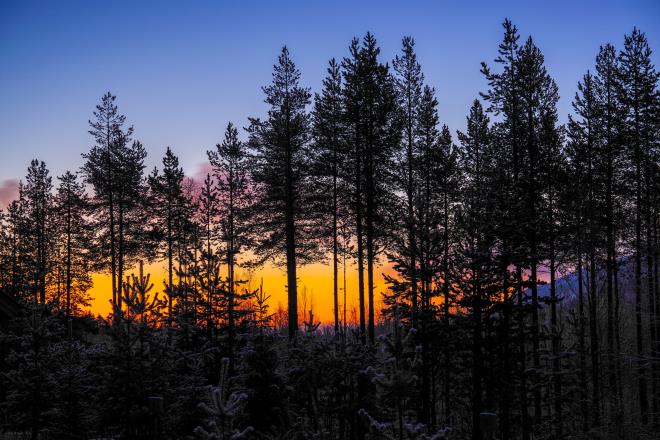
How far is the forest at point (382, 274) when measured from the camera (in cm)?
1188

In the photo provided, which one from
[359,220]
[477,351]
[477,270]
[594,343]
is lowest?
[594,343]

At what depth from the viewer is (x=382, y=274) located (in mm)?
18875

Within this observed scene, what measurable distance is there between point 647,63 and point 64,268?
4863 cm

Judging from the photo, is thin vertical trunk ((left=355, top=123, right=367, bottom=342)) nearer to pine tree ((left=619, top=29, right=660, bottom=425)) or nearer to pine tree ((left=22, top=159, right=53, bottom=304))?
pine tree ((left=619, top=29, right=660, bottom=425))

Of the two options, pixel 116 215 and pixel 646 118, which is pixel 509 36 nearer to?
pixel 646 118

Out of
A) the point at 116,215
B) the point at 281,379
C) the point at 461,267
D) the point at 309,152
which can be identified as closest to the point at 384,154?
the point at 309,152

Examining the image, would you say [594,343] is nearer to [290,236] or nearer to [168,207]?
[290,236]

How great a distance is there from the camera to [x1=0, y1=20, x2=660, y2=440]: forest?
11883mm

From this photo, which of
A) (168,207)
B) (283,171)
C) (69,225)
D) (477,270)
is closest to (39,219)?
(69,225)

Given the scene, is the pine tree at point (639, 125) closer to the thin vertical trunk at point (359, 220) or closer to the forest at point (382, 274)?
the forest at point (382, 274)

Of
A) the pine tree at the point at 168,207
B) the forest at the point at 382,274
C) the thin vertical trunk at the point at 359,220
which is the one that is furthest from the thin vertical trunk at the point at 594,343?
the pine tree at the point at 168,207

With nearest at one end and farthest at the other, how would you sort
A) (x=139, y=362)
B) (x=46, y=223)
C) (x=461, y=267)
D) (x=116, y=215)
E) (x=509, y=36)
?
(x=139, y=362)
(x=461, y=267)
(x=509, y=36)
(x=116, y=215)
(x=46, y=223)

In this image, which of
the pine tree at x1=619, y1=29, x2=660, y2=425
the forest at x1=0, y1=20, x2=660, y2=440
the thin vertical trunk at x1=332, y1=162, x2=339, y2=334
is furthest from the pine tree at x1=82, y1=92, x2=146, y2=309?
the pine tree at x1=619, y1=29, x2=660, y2=425

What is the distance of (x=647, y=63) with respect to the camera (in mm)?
23672
